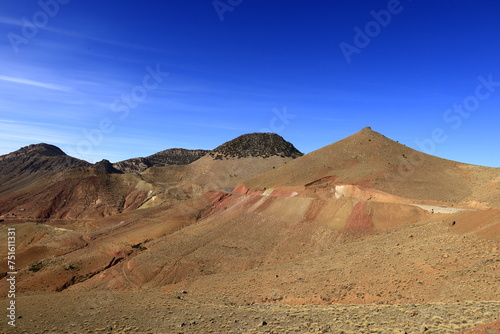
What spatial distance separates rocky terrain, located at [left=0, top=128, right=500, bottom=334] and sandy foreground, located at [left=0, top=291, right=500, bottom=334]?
0.08 m

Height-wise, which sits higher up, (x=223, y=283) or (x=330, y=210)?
(x=330, y=210)

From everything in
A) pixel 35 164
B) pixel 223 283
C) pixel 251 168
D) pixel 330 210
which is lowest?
pixel 223 283

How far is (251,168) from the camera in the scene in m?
88.8

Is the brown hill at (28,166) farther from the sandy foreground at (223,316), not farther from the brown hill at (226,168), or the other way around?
the sandy foreground at (223,316)

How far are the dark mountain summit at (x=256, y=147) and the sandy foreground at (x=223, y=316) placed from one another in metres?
82.2

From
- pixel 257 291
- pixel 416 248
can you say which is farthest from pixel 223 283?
pixel 416 248

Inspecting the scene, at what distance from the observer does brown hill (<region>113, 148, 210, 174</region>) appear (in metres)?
141

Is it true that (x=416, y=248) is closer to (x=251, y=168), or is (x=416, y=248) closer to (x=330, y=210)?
(x=330, y=210)

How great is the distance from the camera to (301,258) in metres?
23.3

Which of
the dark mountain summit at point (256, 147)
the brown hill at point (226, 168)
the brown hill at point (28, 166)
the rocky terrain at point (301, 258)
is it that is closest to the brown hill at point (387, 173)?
the rocky terrain at point (301, 258)

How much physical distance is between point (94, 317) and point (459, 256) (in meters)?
18.5

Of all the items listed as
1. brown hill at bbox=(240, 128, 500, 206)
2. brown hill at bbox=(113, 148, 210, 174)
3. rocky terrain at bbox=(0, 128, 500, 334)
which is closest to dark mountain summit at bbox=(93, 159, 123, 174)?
brown hill at bbox=(113, 148, 210, 174)

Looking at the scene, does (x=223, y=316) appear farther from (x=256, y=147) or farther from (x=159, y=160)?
(x=159, y=160)

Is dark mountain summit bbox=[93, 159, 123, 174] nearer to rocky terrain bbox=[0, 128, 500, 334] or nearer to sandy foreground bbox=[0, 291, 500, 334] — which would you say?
rocky terrain bbox=[0, 128, 500, 334]
